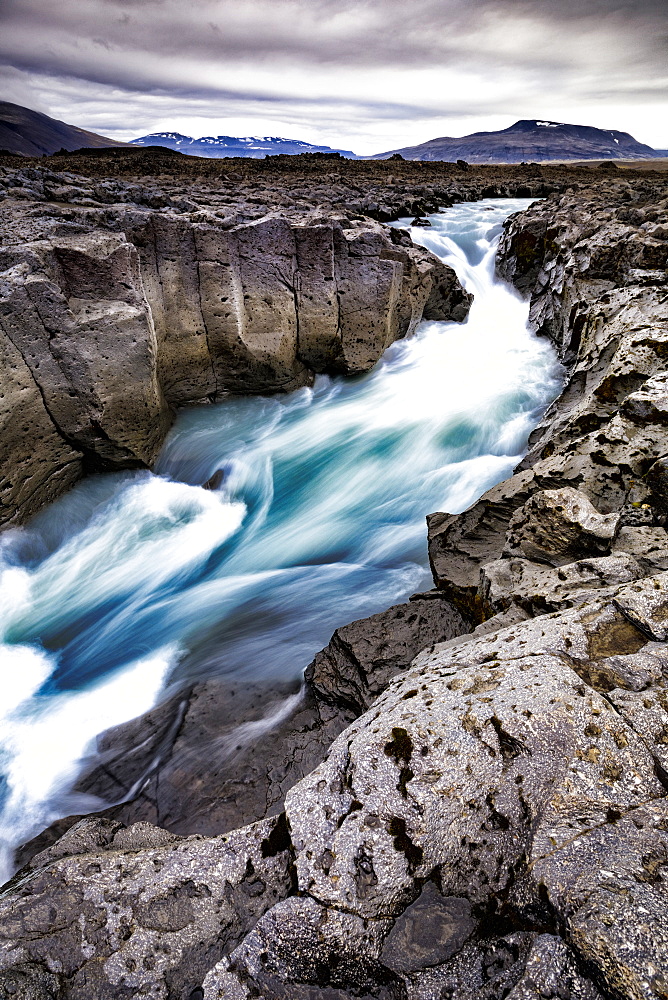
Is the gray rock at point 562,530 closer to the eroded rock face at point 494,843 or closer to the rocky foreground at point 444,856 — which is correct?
the rocky foreground at point 444,856

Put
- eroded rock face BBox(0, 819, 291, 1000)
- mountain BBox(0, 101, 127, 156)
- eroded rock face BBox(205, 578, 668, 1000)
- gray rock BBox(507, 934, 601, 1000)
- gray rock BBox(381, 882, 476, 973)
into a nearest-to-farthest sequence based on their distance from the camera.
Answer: gray rock BBox(507, 934, 601, 1000) → eroded rock face BBox(205, 578, 668, 1000) → gray rock BBox(381, 882, 476, 973) → eroded rock face BBox(0, 819, 291, 1000) → mountain BBox(0, 101, 127, 156)

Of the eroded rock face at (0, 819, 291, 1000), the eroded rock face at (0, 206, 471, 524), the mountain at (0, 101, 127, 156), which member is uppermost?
the mountain at (0, 101, 127, 156)

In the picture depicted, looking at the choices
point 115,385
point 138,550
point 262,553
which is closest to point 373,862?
point 262,553

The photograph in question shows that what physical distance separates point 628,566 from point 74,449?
7.39 meters

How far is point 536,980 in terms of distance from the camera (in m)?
1.65

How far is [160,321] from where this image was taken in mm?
8344

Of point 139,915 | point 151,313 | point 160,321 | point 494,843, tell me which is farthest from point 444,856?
point 160,321

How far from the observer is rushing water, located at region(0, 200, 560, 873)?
17.6 ft

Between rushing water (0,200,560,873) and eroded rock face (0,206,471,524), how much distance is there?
575 millimetres

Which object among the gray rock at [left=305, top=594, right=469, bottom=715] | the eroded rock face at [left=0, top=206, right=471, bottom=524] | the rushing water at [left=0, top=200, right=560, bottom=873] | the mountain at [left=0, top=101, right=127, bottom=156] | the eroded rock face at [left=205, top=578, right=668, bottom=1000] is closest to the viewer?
the eroded rock face at [left=205, top=578, right=668, bottom=1000]

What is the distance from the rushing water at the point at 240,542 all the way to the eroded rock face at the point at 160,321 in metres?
0.57

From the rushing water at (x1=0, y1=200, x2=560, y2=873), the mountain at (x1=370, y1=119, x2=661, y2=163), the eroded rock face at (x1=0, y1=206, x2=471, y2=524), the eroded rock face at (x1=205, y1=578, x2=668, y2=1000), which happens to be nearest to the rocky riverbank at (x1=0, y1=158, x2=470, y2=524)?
the eroded rock face at (x1=0, y1=206, x2=471, y2=524)

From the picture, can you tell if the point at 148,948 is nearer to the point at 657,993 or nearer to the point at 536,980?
the point at 536,980

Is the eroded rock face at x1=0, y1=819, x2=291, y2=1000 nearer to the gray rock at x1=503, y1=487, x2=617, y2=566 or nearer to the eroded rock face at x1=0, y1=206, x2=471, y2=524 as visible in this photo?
the gray rock at x1=503, y1=487, x2=617, y2=566
